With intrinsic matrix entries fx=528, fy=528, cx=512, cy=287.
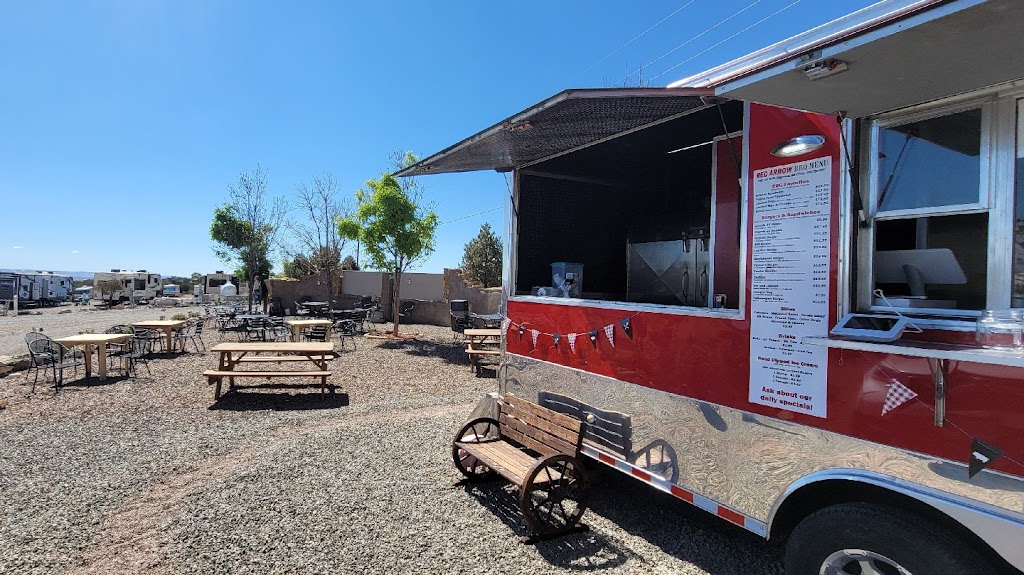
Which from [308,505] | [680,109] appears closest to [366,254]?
[308,505]

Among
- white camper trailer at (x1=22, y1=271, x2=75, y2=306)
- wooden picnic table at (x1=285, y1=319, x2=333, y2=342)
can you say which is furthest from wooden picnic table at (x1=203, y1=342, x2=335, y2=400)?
white camper trailer at (x1=22, y1=271, x2=75, y2=306)

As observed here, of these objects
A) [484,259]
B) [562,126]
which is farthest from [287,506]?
[484,259]

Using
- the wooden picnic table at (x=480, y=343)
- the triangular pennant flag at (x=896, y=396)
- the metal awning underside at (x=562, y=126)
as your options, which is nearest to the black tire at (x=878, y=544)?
the triangular pennant flag at (x=896, y=396)

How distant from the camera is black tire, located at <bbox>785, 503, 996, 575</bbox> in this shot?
1851 mm

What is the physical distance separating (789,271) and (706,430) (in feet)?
3.05

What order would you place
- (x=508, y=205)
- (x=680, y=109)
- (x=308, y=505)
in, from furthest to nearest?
(x=508, y=205) < (x=308, y=505) < (x=680, y=109)

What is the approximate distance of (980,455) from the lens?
5.80ft

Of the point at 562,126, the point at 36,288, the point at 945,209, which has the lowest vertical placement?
the point at 36,288

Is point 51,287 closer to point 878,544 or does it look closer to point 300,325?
point 300,325

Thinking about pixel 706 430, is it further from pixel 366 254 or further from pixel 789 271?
pixel 366 254

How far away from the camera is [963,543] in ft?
6.08

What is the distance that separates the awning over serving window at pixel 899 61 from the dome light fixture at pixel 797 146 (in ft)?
0.52

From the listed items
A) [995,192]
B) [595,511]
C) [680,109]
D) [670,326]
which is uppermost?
[680,109]

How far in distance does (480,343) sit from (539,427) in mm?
7252
